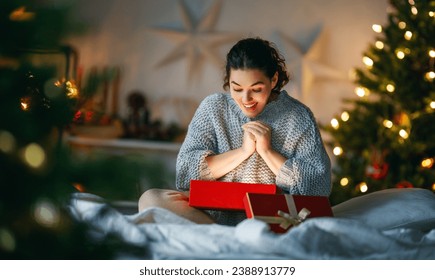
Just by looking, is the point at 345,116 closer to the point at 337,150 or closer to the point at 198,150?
the point at 337,150

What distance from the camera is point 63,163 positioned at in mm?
399

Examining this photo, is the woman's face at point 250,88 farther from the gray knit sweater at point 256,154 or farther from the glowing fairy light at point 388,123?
the glowing fairy light at point 388,123

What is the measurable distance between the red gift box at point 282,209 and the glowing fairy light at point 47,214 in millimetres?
1113

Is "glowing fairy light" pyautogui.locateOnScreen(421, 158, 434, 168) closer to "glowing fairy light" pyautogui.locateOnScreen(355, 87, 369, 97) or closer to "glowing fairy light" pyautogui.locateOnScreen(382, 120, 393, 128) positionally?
"glowing fairy light" pyautogui.locateOnScreen(382, 120, 393, 128)

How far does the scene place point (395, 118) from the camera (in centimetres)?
337

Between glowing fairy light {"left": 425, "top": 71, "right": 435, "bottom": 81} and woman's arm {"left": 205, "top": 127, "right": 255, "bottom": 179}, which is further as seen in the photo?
glowing fairy light {"left": 425, "top": 71, "right": 435, "bottom": 81}

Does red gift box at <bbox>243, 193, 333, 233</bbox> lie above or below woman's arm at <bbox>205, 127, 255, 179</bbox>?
below

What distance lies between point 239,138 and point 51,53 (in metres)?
1.51

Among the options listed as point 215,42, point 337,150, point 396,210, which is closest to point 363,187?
point 337,150

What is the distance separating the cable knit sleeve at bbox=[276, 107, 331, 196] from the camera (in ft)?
5.84

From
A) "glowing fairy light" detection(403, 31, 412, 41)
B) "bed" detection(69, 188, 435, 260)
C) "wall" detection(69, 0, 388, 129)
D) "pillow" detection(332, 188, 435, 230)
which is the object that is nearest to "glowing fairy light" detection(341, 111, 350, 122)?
"glowing fairy light" detection(403, 31, 412, 41)

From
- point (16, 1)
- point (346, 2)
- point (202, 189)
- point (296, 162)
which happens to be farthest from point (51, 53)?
point (346, 2)

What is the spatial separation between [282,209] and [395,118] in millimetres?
1976
